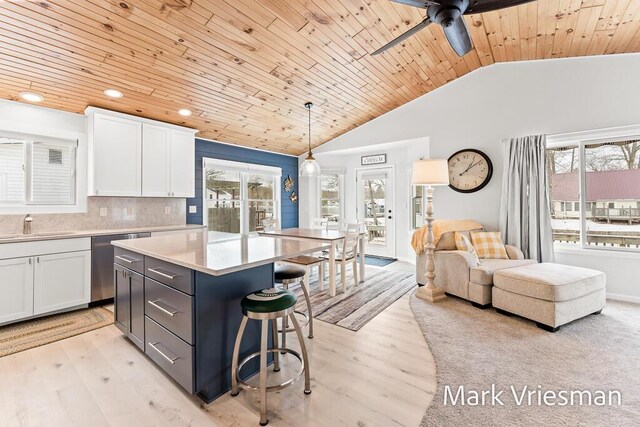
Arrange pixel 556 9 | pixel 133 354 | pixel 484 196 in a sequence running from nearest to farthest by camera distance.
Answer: pixel 133 354 → pixel 556 9 → pixel 484 196

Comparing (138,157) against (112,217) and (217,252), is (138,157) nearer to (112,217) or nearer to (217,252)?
(112,217)

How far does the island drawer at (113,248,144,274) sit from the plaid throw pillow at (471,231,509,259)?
378 cm

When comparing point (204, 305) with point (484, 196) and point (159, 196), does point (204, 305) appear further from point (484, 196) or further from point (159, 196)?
point (484, 196)

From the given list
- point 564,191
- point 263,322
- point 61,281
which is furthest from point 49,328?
point 564,191

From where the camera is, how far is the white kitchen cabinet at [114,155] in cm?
355

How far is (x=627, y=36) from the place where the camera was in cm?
306

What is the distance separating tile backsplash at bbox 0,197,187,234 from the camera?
11.1ft

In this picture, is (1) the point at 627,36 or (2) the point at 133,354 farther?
(1) the point at 627,36

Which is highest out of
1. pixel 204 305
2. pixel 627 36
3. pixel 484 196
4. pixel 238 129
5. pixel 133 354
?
→ pixel 627 36

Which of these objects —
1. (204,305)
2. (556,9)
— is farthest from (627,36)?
(204,305)

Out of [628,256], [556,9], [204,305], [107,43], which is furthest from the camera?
[628,256]

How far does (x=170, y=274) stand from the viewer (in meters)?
1.85

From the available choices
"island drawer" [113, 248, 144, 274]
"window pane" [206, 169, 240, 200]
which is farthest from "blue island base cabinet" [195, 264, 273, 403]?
"window pane" [206, 169, 240, 200]

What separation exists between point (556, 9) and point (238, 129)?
424 centimetres
